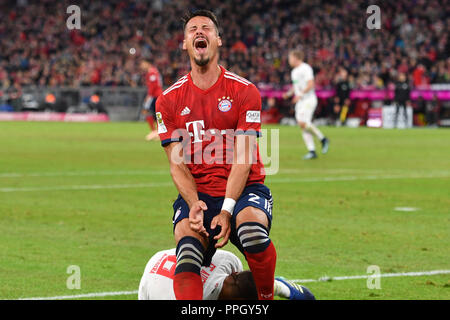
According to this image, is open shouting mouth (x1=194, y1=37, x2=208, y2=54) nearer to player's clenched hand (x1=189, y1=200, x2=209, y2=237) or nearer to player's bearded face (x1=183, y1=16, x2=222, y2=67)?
player's bearded face (x1=183, y1=16, x2=222, y2=67)

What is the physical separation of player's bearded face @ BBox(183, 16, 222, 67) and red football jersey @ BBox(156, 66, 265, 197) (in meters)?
0.23

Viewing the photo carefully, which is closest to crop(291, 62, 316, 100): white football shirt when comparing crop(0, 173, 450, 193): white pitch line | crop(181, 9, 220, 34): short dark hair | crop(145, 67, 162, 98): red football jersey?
crop(0, 173, 450, 193): white pitch line

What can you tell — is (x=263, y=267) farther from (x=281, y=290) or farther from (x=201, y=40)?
(x=201, y=40)

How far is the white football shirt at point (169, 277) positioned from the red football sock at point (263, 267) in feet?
1.38

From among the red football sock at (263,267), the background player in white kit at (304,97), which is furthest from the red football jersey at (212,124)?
the background player in white kit at (304,97)

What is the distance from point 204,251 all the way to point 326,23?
4101 centimetres

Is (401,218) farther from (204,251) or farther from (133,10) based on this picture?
(133,10)

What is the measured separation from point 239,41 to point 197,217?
42.7m

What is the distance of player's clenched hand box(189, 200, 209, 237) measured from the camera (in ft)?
18.8

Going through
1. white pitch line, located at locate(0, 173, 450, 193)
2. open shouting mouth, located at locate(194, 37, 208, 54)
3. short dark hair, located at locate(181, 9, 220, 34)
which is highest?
short dark hair, located at locate(181, 9, 220, 34)

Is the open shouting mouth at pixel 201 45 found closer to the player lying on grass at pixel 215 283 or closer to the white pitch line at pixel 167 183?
the player lying on grass at pixel 215 283

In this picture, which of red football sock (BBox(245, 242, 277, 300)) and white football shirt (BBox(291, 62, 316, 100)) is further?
white football shirt (BBox(291, 62, 316, 100))

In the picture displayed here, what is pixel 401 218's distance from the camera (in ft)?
36.7

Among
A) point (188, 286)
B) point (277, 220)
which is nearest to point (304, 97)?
point (277, 220)
